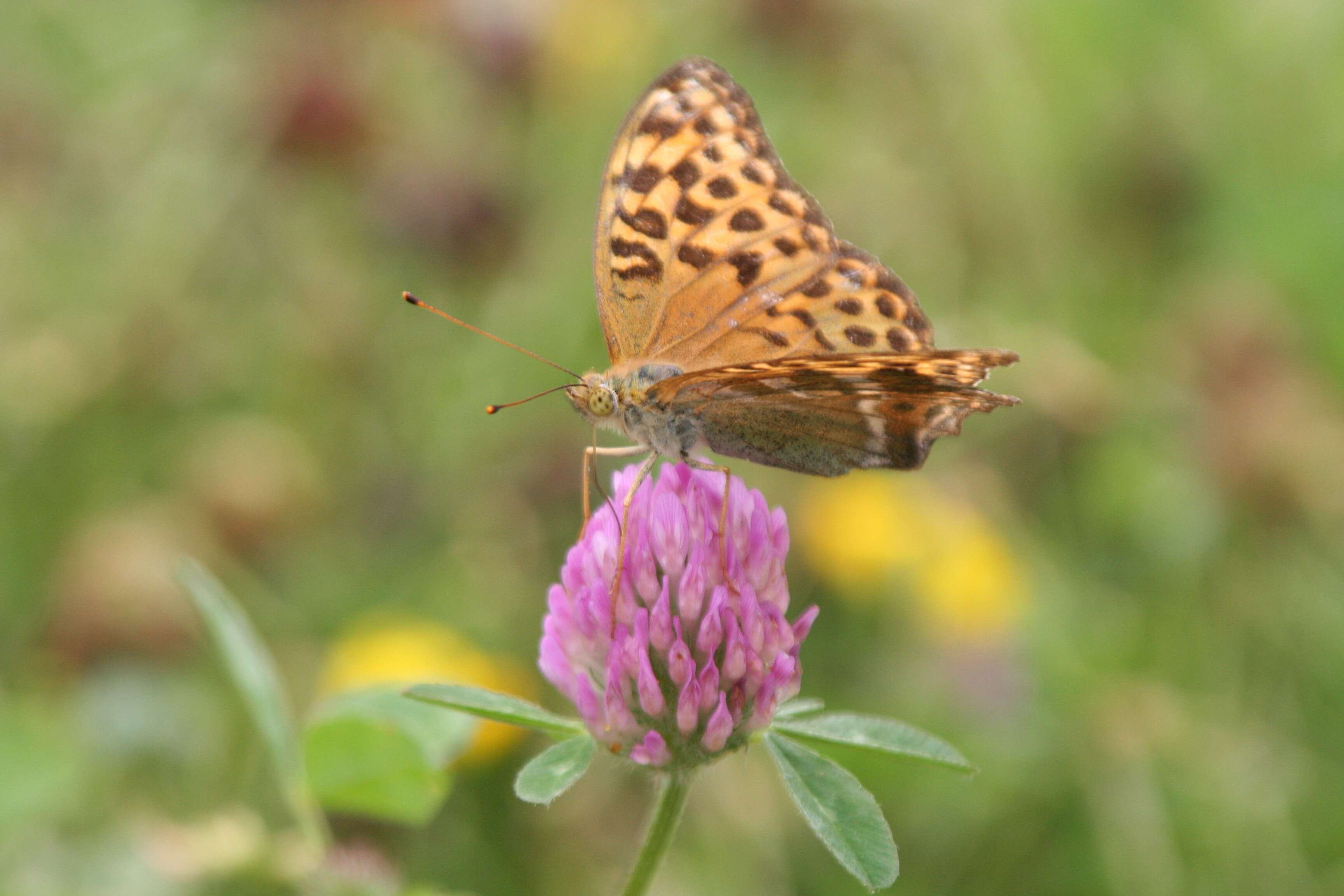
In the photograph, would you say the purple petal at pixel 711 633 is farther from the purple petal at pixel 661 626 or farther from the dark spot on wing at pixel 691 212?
the dark spot on wing at pixel 691 212

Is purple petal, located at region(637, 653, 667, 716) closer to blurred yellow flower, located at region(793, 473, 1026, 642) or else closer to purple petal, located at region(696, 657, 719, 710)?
purple petal, located at region(696, 657, 719, 710)

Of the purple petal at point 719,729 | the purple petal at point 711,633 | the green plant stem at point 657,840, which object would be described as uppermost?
the purple petal at point 711,633

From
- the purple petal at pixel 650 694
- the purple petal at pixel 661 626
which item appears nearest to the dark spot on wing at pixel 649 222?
the purple petal at pixel 661 626

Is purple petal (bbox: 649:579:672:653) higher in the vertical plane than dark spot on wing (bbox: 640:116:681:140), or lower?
lower

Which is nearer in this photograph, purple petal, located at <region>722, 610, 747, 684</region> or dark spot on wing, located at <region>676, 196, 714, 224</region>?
purple petal, located at <region>722, 610, 747, 684</region>

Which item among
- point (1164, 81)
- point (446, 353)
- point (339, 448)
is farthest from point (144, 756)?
point (1164, 81)

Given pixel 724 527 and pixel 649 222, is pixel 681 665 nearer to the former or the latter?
pixel 724 527

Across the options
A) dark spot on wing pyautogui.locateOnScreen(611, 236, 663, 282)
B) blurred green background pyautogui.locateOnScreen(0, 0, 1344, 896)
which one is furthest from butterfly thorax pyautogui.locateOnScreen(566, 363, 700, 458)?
blurred green background pyautogui.locateOnScreen(0, 0, 1344, 896)

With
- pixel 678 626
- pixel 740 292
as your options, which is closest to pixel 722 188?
pixel 740 292

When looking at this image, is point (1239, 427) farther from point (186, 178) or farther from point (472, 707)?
point (186, 178)
